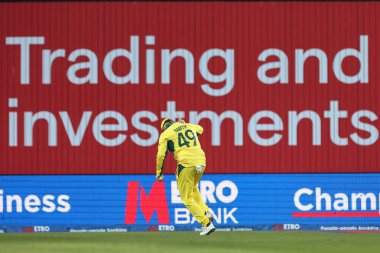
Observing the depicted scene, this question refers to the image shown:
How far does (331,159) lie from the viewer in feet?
57.6

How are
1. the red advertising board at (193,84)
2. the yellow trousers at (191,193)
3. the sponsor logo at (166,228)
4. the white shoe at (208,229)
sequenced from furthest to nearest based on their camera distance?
the red advertising board at (193,84), the sponsor logo at (166,228), the white shoe at (208,229), the yellow trousers at (191,193)

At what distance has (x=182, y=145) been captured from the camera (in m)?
14.5

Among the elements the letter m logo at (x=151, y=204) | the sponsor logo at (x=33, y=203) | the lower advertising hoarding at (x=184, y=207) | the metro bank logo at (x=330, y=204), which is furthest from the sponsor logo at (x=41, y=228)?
the metro bank logo at (x=330, y=204)

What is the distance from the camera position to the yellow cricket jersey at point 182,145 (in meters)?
14.5

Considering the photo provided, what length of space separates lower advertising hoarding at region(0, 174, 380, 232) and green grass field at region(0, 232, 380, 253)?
105 cm

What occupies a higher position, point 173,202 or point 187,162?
point 187,162

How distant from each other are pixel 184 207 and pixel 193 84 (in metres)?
2.00

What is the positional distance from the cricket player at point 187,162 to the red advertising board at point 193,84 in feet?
9.76

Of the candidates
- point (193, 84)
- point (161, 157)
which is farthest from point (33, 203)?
point (161, 157)

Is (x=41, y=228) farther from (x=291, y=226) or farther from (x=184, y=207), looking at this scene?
(x=291, y=226)

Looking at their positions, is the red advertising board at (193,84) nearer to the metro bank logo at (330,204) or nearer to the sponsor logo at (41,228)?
the metro bank logo at (330,204)

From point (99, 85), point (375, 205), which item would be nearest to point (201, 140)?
point (99, 85)

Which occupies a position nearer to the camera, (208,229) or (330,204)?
(208,229)

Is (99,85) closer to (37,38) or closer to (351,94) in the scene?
(37,38)
